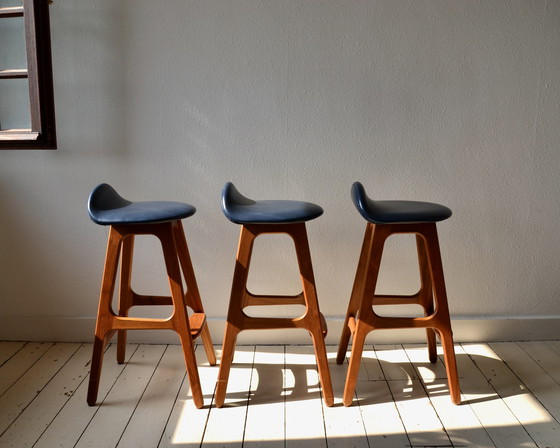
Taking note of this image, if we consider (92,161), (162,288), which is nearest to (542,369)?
(162,288)

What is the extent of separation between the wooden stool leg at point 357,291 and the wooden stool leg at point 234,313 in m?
0.57

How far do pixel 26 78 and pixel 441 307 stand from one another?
89.0 inches

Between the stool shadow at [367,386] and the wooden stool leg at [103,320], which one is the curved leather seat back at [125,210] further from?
the stool shadow at [367,386]

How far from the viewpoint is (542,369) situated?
3.07 m

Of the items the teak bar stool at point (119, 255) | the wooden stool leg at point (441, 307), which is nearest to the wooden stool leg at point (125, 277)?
the teak bar stool at point (119, 255)

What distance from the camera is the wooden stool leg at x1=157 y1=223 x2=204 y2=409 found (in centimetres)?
267

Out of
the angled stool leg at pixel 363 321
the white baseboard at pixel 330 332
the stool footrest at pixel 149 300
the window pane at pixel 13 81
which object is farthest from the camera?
the white baseboard at pixel 330 332

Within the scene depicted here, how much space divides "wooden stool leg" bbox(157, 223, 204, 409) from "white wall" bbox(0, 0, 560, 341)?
635mm

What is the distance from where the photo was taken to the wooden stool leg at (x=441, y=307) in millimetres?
2689

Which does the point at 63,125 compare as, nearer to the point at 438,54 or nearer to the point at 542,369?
the point at 438,54

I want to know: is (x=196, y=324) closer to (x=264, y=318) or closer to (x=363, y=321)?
(x=264, y=318)

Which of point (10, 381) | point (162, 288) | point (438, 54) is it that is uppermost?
point (438, 54)

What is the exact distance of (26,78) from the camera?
3.16 metres

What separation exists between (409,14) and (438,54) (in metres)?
0.24
